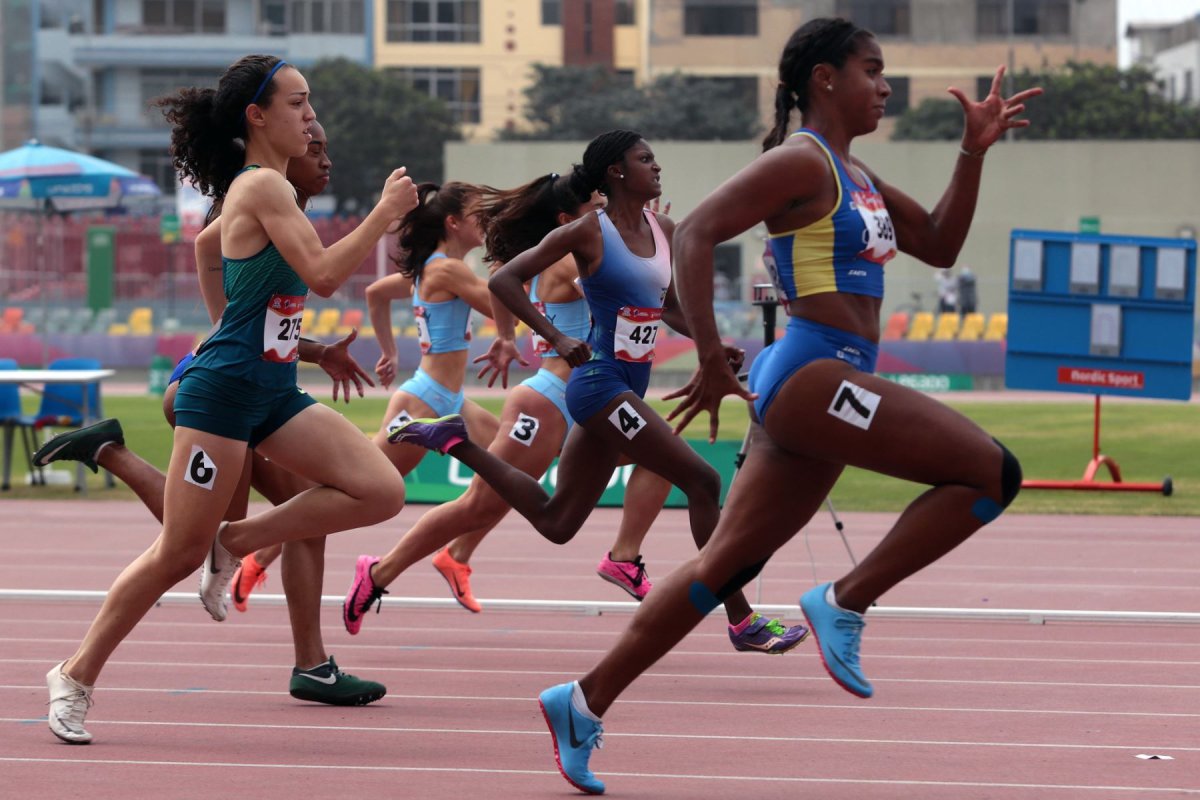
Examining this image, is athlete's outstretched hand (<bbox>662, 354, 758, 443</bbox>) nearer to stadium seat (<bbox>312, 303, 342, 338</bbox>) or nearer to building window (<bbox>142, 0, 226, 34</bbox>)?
stadium seat (<bbox>312, 303, 342, 338</bbox>)

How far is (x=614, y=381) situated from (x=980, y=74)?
7432 centimetres

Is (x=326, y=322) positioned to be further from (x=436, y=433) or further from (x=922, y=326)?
(x=436, y=433)

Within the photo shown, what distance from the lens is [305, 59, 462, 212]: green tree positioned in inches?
2840

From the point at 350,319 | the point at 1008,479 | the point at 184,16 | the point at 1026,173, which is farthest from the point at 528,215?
the point at 184,16

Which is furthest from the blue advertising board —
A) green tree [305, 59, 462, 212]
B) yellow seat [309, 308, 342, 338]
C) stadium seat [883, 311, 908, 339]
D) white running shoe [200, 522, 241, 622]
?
green tree [305, 59, 462, 212]

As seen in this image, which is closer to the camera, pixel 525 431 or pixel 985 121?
pixel 985 121

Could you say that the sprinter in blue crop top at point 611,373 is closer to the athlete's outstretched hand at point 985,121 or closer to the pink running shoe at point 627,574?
the pink running shoe at point 627,574

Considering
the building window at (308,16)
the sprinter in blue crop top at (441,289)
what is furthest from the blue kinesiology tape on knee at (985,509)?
the building window at (308,16)

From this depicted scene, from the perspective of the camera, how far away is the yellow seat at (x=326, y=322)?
125 ft

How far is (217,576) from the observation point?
6324 mm

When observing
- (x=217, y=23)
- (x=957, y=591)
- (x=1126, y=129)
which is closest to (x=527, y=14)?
(x=217, y=23)

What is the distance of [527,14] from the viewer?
3529 inches

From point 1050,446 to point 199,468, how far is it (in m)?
16.2

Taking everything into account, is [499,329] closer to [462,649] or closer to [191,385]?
[462,649]
